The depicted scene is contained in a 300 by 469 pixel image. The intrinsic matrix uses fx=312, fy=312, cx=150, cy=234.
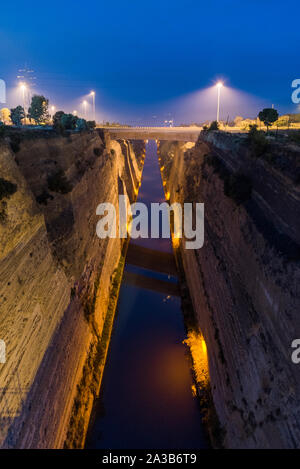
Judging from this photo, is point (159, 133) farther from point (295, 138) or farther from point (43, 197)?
point (43, 197)

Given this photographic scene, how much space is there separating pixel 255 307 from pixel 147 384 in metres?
6.78

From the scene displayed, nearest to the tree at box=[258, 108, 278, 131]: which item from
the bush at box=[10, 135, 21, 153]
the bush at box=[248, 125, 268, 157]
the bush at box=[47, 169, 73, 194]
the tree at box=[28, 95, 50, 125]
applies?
the bush at box=[248, 125, 268, 157]

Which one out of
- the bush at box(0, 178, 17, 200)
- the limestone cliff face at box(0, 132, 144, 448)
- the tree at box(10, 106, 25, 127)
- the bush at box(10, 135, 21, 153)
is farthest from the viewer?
the tree at box(10, 106, 25, 127)

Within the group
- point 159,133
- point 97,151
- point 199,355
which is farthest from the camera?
point 159,133

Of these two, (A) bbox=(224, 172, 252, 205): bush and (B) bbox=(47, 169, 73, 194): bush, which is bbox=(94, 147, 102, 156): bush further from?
(A) bbox=(224, 172, 252, 205): bush

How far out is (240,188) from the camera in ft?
39.5

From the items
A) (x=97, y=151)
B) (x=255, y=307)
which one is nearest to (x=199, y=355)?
(x=255, y=307)

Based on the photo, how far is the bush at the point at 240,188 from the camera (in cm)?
1188

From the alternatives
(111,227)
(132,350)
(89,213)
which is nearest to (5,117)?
(111,227)

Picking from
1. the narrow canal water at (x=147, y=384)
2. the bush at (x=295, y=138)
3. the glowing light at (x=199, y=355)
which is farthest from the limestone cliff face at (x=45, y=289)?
the bush at (x=295, y=138)

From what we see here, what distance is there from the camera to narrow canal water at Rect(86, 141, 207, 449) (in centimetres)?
1109

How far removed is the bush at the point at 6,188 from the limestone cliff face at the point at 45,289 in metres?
0.14

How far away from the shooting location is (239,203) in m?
12.1

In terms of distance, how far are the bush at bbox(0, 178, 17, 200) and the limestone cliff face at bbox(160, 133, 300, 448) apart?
7280mm
